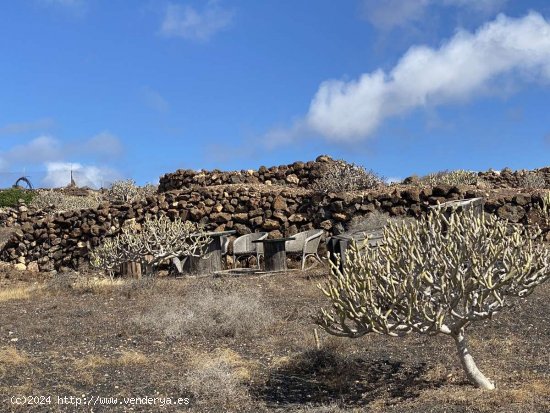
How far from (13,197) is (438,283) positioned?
Result: 26.0m

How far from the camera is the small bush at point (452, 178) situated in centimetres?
1792

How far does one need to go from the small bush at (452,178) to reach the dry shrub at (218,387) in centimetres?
1253

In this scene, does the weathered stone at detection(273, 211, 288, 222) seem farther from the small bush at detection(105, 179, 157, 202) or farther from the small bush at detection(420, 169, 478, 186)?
the small bush at detection(105, 179, 157, 202)

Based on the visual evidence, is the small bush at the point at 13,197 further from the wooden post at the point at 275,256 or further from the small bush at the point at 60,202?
the wooden post at the point at 275,256

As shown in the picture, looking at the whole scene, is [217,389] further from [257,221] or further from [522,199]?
[257,221]

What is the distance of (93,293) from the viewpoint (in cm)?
1094

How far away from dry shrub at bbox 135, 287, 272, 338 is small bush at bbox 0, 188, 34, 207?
2034cm

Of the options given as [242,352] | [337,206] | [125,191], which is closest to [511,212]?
[337,206]

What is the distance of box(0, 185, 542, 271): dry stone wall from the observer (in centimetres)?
1395

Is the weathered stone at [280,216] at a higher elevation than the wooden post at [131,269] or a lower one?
higher

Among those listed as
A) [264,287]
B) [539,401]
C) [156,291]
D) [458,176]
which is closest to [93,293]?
[156,291]

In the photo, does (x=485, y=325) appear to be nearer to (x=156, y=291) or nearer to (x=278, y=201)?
(x=156, y=291)

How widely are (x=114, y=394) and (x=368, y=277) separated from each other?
255 cm

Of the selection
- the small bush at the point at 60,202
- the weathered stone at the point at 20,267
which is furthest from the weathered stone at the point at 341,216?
the small bush at the point at 60,202
